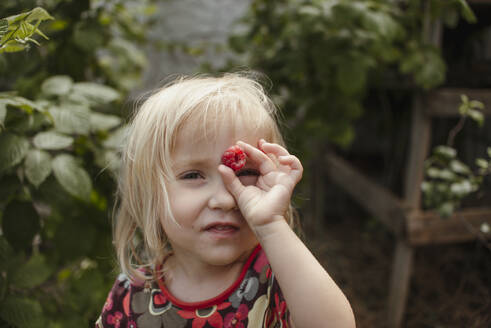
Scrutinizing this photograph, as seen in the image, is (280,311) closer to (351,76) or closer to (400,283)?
(351,76)

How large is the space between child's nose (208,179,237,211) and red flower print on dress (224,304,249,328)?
0.72 ft

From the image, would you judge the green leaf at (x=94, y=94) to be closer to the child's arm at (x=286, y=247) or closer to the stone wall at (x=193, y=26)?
the child's arm at (x=286, y=247)

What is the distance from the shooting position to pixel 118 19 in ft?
5.39

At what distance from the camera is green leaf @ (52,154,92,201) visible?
0.92 metres

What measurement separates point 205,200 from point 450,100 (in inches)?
44.7

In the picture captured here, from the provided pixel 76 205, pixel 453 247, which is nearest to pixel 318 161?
pixel 453 247

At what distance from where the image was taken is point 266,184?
0.74 meters

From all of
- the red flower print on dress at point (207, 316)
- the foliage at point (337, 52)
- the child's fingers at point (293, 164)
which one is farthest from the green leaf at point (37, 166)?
the foliage at point (337, 52)

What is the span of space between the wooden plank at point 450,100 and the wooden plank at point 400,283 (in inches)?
21.5

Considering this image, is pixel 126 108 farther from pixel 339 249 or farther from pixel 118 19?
pixel 339 249

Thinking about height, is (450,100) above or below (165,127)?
below

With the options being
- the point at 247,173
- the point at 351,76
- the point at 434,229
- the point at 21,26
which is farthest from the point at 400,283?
the point at 21,26

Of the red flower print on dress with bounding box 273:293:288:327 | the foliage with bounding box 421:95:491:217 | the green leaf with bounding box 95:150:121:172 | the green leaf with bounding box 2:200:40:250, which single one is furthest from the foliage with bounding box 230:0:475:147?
the green leaf with bounding box 2:200:40:250

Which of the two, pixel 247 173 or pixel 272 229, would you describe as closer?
pixel 272 229
